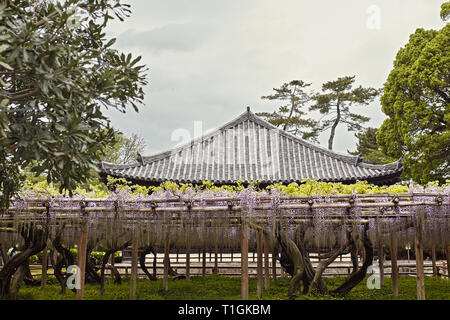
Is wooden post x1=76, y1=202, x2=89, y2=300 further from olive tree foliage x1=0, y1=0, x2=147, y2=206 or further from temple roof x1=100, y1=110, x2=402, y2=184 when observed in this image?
temple roof x1=100, y1=110, x2=402, y2=184

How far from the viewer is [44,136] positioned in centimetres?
450

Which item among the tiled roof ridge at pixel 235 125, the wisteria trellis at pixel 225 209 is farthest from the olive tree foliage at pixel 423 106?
the wisteria trellis at pixel 225 209

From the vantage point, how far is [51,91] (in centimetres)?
473

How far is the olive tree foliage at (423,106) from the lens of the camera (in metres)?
17.4

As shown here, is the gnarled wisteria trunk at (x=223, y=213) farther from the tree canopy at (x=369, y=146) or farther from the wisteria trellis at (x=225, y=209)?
the tree canopy at (x=369, y=146)

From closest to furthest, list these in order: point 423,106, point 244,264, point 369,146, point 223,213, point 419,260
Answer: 1. point 419,260
2. point 244,264
3. point 223,213
4. point 423,106
5. point 369,146

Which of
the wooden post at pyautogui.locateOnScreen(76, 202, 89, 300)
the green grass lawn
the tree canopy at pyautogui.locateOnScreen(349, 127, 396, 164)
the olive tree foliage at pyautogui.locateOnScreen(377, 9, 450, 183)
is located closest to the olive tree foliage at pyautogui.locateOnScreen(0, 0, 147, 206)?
the wooden post at pyautogui.locateOnScreen(76, 202, 89, 300)

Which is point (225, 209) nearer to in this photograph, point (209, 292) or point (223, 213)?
point (223, 213)

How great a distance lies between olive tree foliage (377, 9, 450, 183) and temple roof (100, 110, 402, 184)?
2.91 m

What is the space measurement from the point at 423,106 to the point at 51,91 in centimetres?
1732

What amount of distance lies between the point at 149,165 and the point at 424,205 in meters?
11.9

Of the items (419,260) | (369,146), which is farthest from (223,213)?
(369,146)

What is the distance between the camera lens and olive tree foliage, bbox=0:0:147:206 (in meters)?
4.27

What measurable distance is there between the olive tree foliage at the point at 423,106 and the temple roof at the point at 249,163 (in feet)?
9.54
